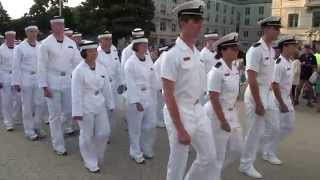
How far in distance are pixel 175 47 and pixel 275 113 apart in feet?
9.36

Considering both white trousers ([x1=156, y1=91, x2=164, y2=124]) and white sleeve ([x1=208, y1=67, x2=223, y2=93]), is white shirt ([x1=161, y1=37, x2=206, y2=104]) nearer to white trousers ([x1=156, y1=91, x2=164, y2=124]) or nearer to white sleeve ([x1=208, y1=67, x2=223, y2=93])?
white sleeve ([x1=208, y1=67, x2=223, y2=93])

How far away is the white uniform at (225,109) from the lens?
5.47 metres

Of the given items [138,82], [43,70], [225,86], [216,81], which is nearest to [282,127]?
[225,86]

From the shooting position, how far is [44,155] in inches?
297

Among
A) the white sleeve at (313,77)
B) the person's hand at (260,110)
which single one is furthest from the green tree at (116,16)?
the person's hand at (260,110)

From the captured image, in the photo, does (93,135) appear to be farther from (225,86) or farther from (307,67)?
(307,67)

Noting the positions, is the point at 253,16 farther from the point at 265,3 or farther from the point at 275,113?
the point at 275,113

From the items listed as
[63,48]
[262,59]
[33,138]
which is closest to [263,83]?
[262,59]

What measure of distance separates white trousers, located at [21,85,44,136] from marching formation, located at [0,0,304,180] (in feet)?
0.07

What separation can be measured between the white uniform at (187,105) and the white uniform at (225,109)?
2.57 feet

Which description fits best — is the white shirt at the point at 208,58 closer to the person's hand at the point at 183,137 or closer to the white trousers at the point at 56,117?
the white trousers at the point at 56,117

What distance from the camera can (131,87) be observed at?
23.7 ft

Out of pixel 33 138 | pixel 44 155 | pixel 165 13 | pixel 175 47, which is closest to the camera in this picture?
pixel 175 47

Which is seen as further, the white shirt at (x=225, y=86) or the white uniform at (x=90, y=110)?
the white uniform at (x=90, y=110)
